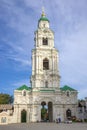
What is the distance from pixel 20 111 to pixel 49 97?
8260 millimetres

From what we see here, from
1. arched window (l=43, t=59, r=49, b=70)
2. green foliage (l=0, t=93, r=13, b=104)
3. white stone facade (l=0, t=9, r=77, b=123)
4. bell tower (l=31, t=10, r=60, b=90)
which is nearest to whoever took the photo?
white stone facade (l=0, t=9, r=77, b=123)

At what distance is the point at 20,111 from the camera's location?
67.9m

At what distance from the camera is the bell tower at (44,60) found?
70688mm

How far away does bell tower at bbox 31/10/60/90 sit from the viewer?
7069 cm

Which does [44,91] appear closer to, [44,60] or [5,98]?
[44,60]

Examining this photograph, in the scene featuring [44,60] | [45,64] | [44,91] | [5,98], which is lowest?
[5,98]

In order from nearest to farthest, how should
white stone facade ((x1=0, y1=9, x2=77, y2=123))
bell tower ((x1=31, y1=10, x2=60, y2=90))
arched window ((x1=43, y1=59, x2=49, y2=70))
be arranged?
1. white stone facade ((x1=0, y1=9, x2=77, y2=123))
2. bell tower ((x1=31, y1=10, x2=60, y2=90))
3. arched window ((x1=43, y1=59, x2=49, y2=70))

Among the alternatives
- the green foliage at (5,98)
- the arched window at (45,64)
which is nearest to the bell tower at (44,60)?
the arched window at (45,64)

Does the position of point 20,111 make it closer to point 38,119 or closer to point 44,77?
point 38,119

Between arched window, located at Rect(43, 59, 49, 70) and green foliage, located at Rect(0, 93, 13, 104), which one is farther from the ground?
arched window, located at Rect(43, 59, 49, 70)

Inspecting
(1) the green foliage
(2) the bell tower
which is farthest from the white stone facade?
(1) the green foliage

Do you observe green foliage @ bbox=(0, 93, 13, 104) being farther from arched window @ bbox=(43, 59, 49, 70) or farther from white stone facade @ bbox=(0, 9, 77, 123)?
arched window @ bbox=(43, 59, 49, 70)

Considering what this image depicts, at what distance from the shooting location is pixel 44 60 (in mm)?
73812

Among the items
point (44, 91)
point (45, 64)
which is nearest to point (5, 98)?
point (45, 64)
